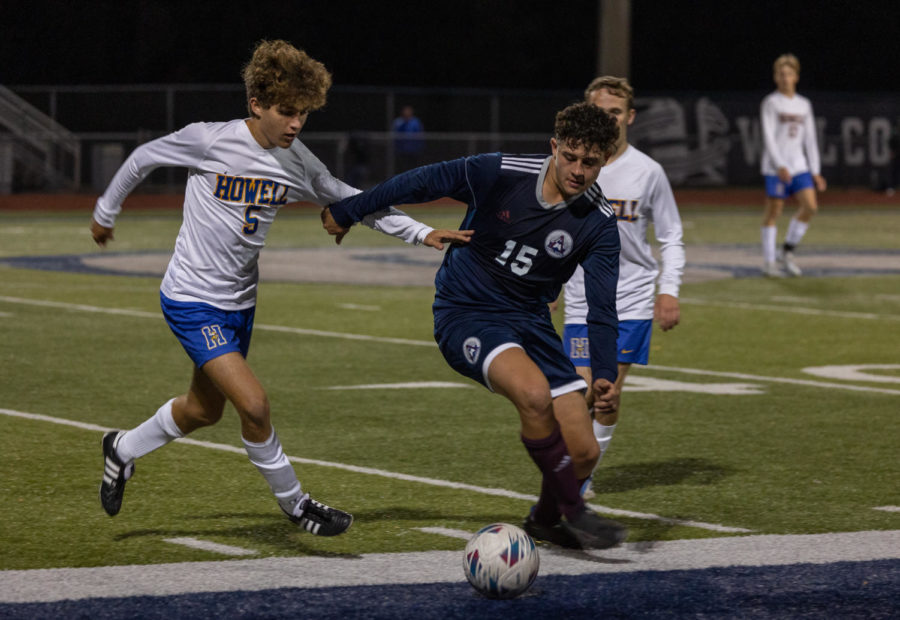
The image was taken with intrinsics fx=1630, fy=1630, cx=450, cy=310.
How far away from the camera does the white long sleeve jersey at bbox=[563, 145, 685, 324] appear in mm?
7578

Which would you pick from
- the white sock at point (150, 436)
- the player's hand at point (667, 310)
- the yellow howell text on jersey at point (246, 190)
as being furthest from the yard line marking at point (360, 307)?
the yellow howell text on jersey at point (246, 190)

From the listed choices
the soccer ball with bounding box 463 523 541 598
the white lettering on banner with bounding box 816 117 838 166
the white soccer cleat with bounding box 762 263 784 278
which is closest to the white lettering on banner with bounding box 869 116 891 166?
the white lettering on banner with bounding box 816 117 838 166

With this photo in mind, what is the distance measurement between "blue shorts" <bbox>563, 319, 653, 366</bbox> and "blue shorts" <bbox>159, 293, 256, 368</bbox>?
5.41 ft

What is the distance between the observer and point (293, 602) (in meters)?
5.63

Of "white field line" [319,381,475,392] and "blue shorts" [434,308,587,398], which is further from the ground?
"blue shorts" [434,308,587,398]

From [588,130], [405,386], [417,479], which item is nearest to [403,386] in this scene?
[405,386]

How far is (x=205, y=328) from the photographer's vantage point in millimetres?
6492

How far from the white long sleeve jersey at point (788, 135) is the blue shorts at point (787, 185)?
0.23 ft

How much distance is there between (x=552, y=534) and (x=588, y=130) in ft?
5.34

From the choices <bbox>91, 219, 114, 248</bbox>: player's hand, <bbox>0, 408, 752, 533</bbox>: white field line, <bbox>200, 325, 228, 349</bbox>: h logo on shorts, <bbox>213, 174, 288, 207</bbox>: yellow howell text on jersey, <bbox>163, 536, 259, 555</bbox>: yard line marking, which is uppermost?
<bbox>213, 174, 288, 207</bbox>: yellow howell text on jersey

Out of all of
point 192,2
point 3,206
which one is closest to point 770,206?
point 3,206

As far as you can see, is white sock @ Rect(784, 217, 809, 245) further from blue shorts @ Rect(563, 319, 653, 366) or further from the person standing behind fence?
the person standing behind fence

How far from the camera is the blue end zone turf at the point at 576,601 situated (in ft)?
18.1

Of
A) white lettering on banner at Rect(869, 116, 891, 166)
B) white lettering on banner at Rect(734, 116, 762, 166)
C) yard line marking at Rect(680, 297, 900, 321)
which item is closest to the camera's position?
yard line marking at Rect(680, 297, 900, 321)
